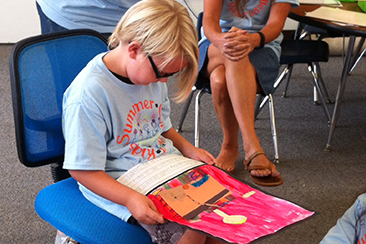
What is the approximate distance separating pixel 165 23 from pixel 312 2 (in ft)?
5.35

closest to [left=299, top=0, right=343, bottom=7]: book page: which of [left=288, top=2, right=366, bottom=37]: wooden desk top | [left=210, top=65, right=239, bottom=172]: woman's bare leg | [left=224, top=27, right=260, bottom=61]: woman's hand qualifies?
[left=288, top=2, right=366, bottom=37]: wooden desk top

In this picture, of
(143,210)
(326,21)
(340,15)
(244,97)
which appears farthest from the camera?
(340,15)

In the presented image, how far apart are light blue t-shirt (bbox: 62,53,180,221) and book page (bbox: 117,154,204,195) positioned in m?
0.02

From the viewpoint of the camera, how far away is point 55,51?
1221 millimetres

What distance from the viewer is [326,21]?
2.05 metres

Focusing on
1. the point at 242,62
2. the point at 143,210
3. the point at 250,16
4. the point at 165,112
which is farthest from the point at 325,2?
the point at 143,210

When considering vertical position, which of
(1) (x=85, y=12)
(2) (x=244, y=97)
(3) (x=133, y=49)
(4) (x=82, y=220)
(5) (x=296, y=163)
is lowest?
(5) (x=296, y=163)

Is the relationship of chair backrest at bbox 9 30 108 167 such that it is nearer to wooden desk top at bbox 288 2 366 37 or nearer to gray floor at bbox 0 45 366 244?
gray floor at bbox 0 45 366 244

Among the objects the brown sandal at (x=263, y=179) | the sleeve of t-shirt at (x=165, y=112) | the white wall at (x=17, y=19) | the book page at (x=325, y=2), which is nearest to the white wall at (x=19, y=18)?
the white wall at (x=17, y=19)

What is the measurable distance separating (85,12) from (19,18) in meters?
2.24

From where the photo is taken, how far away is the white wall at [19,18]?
3.72 m

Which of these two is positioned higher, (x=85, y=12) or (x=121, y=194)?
(x=85, y=12)

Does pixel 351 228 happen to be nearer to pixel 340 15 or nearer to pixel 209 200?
pixel 209 200

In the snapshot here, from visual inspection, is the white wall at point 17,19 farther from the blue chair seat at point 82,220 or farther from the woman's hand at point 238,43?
the blue chair seat at point 82,220
